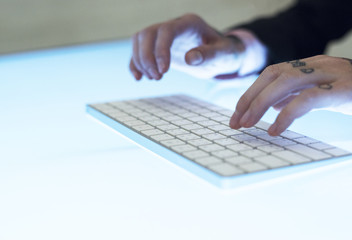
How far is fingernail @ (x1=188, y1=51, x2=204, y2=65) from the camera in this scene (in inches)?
41.7

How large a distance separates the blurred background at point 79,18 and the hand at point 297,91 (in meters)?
1.11

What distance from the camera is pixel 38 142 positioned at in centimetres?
89

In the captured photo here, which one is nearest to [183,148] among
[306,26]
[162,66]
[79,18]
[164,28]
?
[162,66]

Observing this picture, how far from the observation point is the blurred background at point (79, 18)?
6.19 ft

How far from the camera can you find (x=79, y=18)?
2.00 metres

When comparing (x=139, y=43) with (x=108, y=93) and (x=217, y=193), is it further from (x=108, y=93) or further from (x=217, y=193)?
(x=217, y=193)

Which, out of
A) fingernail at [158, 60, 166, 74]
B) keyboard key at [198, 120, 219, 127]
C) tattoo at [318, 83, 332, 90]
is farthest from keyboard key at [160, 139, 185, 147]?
fingernail at [158, 60, 166, 74]

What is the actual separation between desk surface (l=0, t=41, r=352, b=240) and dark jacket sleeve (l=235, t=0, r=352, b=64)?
485 millimetres

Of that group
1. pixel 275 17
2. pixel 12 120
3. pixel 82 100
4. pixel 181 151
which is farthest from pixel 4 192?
pixel 275 17

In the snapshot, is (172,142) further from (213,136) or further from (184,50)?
(184,50)

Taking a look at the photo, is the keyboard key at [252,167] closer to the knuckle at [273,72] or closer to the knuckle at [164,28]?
the knuckle at [273,72]

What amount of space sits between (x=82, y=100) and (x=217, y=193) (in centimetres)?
61

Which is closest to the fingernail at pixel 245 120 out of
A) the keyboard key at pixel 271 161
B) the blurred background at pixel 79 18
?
the keyboard key at pixel 271 161

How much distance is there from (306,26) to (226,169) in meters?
1.12
